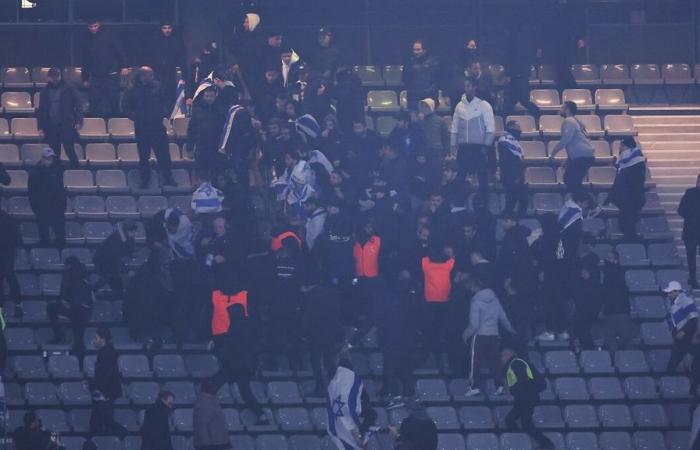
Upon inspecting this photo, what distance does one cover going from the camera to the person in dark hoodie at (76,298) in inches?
845

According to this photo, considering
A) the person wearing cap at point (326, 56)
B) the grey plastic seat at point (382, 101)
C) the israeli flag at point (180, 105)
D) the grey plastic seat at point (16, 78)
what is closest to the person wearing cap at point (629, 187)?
the grey plastic seat at point (382, 101)

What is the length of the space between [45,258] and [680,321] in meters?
8.40

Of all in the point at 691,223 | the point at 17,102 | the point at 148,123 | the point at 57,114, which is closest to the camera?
the point at 691,223

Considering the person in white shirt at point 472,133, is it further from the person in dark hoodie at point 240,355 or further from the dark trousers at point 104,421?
the dark trousers at point 104,421

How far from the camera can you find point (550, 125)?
26.1 m

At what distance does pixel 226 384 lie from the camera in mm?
21375

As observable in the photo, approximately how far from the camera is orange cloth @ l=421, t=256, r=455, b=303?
2141cm

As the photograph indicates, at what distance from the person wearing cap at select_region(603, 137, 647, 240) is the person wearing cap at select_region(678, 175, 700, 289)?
29.8 inches

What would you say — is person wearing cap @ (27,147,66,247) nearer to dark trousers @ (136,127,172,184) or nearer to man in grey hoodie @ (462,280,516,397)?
dark trousers @ (136,127,172,184)

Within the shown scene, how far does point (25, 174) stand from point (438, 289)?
6.74 metres

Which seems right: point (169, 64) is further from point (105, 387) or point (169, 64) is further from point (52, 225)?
point (105, 387)

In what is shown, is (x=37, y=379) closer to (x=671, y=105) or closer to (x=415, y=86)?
(x=415, y=86)

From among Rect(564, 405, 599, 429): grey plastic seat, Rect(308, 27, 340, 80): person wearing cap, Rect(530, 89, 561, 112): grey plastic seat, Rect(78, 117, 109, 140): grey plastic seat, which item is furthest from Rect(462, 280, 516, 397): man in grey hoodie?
Rect(78, 117, 109, 140): grey plastic seat

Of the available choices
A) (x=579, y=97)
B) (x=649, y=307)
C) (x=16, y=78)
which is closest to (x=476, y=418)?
(x=649, y=307)
